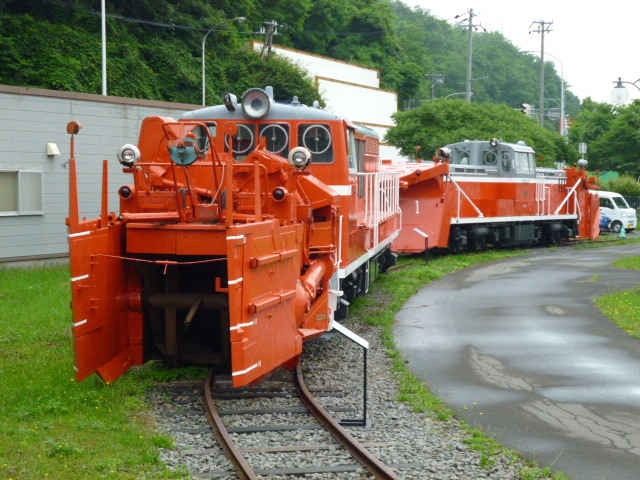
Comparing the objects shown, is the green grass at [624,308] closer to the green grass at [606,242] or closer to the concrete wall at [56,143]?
the concrete wall at [56,143]

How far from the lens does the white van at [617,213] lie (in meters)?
40.7

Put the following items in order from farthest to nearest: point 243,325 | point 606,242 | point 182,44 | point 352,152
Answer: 1. point 182,44
2. point 606,242
3. point 352,152
4. point 243,325

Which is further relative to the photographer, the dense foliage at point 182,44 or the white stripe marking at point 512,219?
the dense foliage at point 182,44

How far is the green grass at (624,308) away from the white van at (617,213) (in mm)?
22232

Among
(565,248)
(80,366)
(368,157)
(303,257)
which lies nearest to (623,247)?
(565,248)

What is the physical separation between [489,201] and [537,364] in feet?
57.1

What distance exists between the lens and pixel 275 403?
373 inches

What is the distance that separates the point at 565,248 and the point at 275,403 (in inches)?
996

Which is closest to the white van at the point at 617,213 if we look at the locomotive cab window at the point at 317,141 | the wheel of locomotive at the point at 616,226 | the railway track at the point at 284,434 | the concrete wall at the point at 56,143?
the wheel of locomotive at the point at 616,226

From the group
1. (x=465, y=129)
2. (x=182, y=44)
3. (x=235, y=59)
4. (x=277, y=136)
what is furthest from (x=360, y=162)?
(x=235, y=59)

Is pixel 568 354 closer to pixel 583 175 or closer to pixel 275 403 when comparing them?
pixel 275 403

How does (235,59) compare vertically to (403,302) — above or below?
above

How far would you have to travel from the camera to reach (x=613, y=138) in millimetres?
55062

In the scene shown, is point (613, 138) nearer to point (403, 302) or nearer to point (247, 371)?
point (403, 302)
